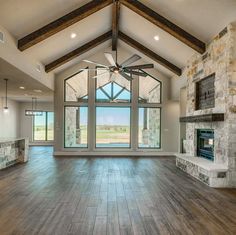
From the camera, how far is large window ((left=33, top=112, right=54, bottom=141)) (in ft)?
49.4

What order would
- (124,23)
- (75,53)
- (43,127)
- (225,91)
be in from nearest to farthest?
(225,91) → (124,23) → (75,53) → (43,127)

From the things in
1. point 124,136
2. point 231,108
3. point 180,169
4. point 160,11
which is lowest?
point 180,169

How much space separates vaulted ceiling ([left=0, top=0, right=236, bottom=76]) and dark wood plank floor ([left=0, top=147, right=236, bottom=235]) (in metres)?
3.68

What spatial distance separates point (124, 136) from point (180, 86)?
347cm

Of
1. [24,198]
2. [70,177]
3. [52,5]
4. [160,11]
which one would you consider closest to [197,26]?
[160,11]

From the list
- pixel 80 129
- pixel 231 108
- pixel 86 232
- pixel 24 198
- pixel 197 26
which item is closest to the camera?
pixel 86 232

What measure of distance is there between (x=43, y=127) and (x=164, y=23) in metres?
11.1

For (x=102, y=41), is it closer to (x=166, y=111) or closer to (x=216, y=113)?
(x=166, y=111)

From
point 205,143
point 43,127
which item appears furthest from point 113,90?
point 43,127

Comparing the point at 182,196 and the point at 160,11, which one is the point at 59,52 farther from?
the point at 182,196

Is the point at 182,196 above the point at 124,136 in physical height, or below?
below

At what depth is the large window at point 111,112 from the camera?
1075 cm

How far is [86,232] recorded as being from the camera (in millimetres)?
3082

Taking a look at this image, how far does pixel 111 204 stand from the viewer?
4.16 meters
